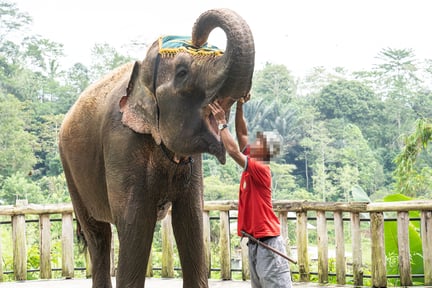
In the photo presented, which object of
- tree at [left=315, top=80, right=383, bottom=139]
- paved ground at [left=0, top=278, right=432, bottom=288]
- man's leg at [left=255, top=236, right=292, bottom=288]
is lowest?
paved ground at [left=0, top=278, right=432, bottom=288]

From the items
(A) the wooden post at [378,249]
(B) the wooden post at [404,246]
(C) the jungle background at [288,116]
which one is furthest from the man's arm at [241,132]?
(C) the jungle background at [288,116]

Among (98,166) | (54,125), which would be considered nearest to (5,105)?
(54,125)

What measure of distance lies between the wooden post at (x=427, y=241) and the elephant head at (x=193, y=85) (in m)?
3.07

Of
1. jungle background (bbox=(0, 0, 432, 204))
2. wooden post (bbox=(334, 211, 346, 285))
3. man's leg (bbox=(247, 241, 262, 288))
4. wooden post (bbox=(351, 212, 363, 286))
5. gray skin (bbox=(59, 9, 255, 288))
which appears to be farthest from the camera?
jungle background (bbox=(0, 0, 432, 204))

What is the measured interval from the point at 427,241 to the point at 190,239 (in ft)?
9.40

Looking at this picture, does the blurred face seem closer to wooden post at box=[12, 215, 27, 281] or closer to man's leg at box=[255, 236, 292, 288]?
man's leg at box=[255, 236, 292, 288]

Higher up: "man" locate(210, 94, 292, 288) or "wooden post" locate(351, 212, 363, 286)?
"man" locate(210, 94, 292, 288)

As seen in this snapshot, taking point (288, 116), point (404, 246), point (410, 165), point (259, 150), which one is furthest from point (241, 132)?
point (288, 116)

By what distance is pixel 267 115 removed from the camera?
89.5 feet

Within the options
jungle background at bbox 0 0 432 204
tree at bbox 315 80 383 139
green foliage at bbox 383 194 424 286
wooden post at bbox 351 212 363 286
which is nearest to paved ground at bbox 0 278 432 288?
wooden post at bbox 351 212 363 286

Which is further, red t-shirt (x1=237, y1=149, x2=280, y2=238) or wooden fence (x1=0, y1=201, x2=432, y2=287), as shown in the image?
wooden fence (x1=0, y1=201, x2=432, y2=287)

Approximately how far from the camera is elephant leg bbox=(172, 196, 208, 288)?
138 inches

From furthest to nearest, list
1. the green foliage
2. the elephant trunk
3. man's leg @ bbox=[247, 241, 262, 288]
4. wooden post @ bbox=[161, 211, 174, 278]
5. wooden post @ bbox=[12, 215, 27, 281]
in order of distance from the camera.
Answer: the green foliage → wooden post @ bbox=[12, 215, 27, 281] → wooden post @ bbox=[161, 211, 174, 278] → man's leg @ bbox=[247, 241, 262, 288] → the elephant trunk

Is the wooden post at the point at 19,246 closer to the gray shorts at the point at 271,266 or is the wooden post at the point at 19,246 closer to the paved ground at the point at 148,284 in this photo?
the paved ground at the point at 148,284
